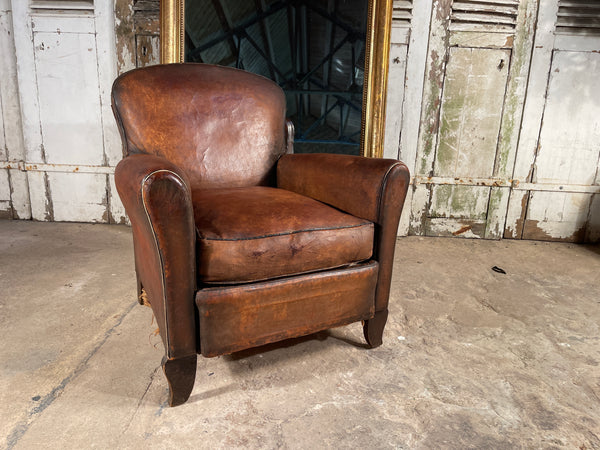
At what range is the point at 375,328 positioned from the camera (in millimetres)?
1308

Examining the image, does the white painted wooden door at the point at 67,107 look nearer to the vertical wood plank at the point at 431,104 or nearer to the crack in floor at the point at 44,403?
the crack in floor at the point at 44,403

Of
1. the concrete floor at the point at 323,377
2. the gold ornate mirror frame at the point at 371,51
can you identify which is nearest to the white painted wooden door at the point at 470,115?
the gold ornate mirror frame at the point at 371,51

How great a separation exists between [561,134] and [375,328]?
2131mm

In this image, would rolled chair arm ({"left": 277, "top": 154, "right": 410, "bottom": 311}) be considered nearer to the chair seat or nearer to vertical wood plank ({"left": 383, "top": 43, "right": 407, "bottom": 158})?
the chair seat

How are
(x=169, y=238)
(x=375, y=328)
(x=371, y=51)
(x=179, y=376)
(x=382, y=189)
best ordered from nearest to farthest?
1. (x=169, y=238)
2. (x=179, y=376)
3. (x=382, y=189)
4. (x=375, y=328)
5. (x=371, y=51)

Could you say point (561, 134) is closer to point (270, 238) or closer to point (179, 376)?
point (270, 238)

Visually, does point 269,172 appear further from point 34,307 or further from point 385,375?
point 34,307

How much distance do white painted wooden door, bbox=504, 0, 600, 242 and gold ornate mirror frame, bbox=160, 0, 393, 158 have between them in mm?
944

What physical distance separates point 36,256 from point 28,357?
3.46 ft

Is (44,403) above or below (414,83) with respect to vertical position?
below

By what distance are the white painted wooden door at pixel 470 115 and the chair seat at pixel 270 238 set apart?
1648 millimetres

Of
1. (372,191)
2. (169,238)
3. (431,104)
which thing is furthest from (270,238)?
(431,104)

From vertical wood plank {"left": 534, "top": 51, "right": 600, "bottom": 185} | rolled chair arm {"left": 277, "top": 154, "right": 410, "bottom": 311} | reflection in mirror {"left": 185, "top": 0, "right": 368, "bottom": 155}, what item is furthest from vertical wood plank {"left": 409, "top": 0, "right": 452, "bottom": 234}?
rolled chair arm {"left": 277, "top": 154, "right": 410, "bottom": 311}

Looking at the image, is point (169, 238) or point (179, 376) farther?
point (179, 376)
